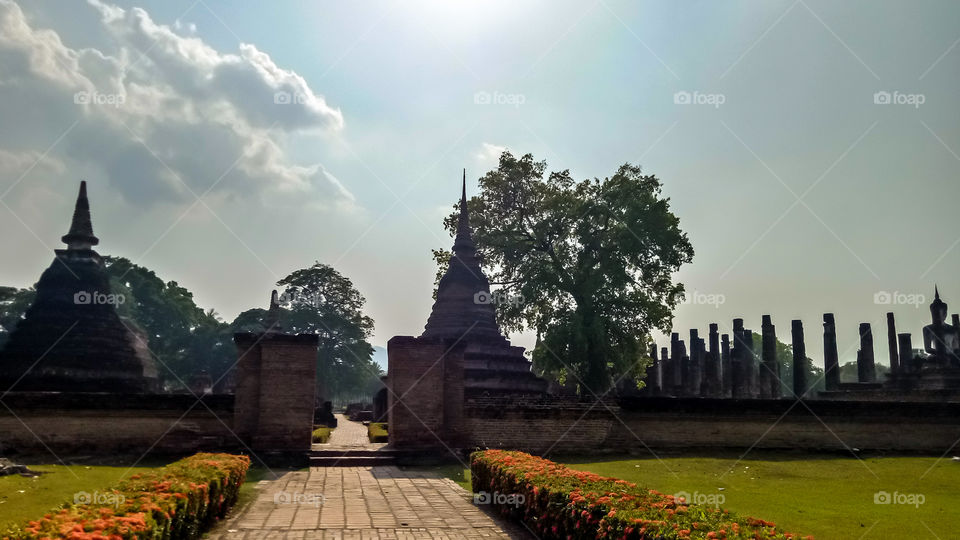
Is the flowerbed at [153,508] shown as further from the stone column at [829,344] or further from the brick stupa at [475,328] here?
the stone column at [829,344]

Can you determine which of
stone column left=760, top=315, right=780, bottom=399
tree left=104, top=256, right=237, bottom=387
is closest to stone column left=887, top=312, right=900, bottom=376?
stone column left=760, top=315, right=780, bottom=399

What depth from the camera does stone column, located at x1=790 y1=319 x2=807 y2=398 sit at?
121ft

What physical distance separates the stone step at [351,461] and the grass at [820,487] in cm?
439

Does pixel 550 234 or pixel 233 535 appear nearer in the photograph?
pixel 233 535

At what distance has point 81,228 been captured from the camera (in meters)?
33.1

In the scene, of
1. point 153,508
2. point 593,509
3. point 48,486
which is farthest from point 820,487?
point 48,486

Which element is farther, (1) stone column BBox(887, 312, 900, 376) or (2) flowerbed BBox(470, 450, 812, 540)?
(1) stone column BBox(887, 312, 900, 376)

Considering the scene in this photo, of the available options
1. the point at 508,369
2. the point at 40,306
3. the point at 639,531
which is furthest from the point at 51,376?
the point at 639,531

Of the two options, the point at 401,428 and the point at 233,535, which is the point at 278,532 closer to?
the point at 233,535

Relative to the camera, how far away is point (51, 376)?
28125mm

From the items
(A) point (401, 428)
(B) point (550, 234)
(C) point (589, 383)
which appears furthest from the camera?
(B) point (550, 234)

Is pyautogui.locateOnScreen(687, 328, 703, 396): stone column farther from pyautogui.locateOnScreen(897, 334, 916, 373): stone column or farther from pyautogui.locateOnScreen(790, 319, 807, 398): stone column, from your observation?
pyautogui.locateOnScreen(897, 334, 916, 373): stone column

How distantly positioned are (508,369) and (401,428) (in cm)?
1254

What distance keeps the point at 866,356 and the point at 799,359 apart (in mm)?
9832
